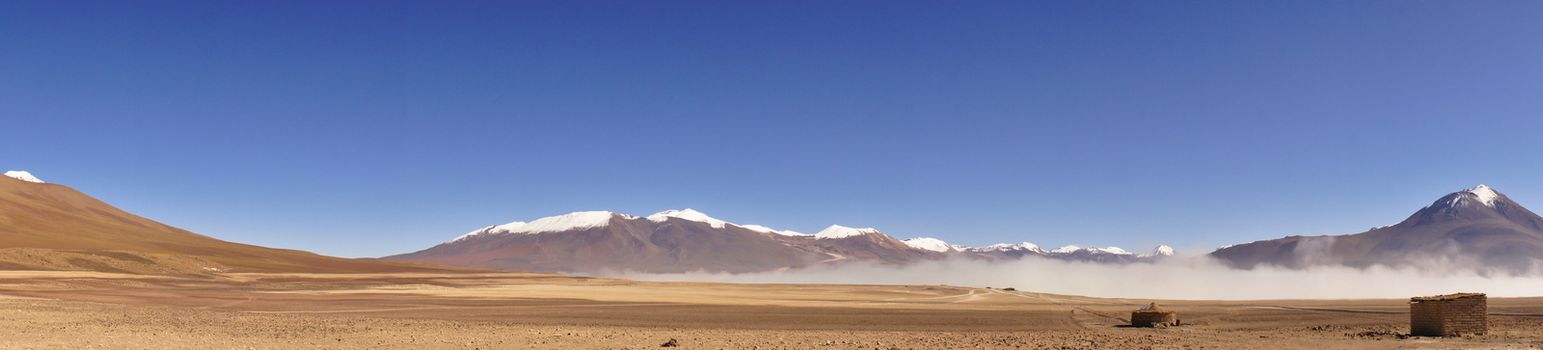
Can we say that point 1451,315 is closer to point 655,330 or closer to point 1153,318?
point 1153,318

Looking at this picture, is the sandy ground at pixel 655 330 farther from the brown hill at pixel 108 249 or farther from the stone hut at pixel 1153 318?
the brown hill at pixel 108 249

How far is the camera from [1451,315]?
27141mm

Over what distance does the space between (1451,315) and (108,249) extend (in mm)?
154053

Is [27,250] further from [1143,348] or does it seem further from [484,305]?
[1143,348]

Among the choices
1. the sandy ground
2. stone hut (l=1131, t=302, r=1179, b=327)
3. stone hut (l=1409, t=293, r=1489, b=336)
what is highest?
stone hut (l=1409, t=293, r=1489, b=336)

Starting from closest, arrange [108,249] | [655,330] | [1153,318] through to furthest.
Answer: [655,330], [1153,318], [108,249]

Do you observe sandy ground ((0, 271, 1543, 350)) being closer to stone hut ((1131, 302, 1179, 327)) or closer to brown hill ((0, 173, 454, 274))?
stone hut ((1131, 302, 1179, 327))

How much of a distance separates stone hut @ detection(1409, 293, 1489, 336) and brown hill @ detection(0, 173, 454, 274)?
373ft

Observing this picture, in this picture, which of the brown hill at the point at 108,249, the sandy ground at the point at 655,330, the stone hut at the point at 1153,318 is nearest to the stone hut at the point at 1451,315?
the sandy ground at the point at 655,330

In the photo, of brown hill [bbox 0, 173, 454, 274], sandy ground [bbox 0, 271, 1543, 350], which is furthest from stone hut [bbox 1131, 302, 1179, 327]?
brown hill [bbox 0, 173, 454, 274]

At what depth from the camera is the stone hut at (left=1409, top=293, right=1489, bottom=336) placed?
88.7ft

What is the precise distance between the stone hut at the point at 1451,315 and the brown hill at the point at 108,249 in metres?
114

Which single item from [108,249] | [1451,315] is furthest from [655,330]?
[108,249]

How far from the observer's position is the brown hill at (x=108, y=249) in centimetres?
10744
